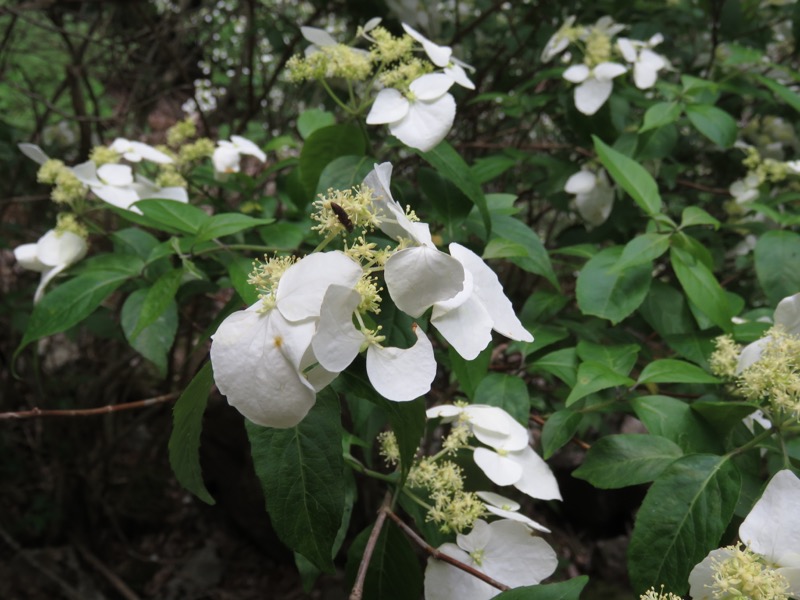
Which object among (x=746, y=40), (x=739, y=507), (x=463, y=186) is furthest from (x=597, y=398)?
(x=746, y=40)

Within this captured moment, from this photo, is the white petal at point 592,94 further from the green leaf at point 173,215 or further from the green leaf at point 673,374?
the green leaf at point 173,215

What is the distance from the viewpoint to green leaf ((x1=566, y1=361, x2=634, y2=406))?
81 cm

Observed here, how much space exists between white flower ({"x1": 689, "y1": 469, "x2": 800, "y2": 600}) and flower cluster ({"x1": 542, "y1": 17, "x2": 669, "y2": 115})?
0.83 meters

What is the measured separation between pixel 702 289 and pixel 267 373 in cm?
71

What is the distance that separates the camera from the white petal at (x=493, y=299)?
→ 647 millimetres

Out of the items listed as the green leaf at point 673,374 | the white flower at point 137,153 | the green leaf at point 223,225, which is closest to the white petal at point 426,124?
the green leaf at point 223,225

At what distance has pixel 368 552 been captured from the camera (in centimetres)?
69

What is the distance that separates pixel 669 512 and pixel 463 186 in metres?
0.50

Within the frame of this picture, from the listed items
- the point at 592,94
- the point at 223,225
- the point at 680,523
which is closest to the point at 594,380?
the point at 680,523

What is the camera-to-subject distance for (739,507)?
2.58ft

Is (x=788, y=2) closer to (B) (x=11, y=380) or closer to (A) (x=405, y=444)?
(A) (x=405, y=444)

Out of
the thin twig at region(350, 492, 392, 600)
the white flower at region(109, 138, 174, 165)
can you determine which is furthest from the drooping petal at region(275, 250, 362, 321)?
the white flower at region(109, 138, 174, 165)

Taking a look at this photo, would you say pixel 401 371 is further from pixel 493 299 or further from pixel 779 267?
pixel 779 267

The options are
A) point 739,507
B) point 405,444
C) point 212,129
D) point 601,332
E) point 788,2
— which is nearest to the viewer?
point 405,444
